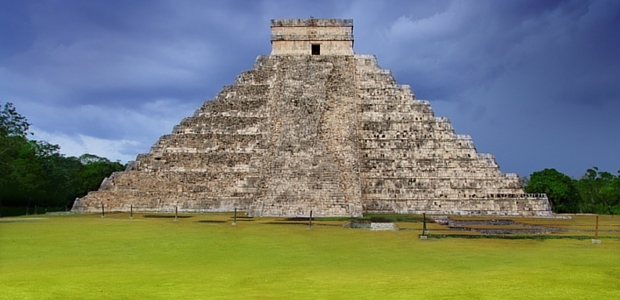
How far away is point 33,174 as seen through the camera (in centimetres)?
3781

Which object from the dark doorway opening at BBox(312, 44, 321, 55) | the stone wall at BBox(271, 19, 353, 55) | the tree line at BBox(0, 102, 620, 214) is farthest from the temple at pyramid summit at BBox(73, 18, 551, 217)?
the tree line at BBox(0, 102, 620, 214)

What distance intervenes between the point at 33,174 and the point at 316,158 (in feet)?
66.2

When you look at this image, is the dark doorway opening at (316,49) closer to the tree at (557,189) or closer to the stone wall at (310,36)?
the stone wall at (310,36)

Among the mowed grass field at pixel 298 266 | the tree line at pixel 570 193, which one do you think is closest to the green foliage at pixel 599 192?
the tree line at pixel 570 193

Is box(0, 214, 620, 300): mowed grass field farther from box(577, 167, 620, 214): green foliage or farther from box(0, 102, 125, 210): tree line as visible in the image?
box(577, 167, 620, 214): green foliage

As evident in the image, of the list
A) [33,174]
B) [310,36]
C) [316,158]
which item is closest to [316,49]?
[310,36]

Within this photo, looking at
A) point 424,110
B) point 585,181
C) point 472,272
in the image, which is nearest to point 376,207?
point 424,110

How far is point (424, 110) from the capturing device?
31.9 m

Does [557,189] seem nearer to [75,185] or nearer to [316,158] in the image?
[316,158]

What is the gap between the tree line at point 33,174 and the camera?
2650 centimetres

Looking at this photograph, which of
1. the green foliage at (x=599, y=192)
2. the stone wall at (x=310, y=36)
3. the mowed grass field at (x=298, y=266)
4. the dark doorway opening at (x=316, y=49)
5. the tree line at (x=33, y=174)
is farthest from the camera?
the green foliage at (x=599, y=192)

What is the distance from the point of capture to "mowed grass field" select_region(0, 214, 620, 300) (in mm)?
8102

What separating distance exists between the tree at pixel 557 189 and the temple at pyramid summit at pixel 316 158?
2154 centimetres

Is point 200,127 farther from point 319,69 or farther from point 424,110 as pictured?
point 424,110
